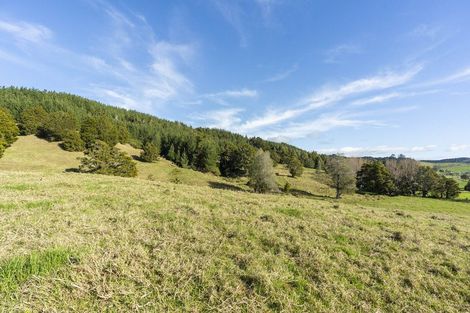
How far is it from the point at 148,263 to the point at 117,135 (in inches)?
3534

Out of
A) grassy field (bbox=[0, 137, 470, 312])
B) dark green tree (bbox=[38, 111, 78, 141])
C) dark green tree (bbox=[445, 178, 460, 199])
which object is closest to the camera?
grassy field (bbox=[0, 137, 470, 312])

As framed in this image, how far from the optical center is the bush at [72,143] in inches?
2613

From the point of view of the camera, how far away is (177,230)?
799cm

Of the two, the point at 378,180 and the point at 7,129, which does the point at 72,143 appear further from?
the point at 378,180

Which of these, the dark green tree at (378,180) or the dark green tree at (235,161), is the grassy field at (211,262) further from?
the dark green tree at (235,161)

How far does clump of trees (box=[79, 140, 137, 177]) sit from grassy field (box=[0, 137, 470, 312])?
33662 mm

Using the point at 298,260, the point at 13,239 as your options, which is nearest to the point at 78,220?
the point at 13,239

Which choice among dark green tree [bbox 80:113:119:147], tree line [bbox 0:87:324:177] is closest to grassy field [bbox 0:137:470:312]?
tree line [bbox 0:87:324:177]

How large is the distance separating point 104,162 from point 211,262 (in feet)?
139

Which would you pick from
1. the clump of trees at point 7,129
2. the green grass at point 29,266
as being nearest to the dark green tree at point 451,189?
the green grass at point 29,266

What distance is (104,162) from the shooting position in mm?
42000

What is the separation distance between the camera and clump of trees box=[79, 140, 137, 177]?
40.6 meters

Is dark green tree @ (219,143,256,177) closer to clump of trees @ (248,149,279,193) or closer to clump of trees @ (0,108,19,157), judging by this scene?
clump of trees @ (248,149,279,193)

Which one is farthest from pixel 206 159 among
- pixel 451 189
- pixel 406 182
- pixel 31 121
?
pixel 451 189
